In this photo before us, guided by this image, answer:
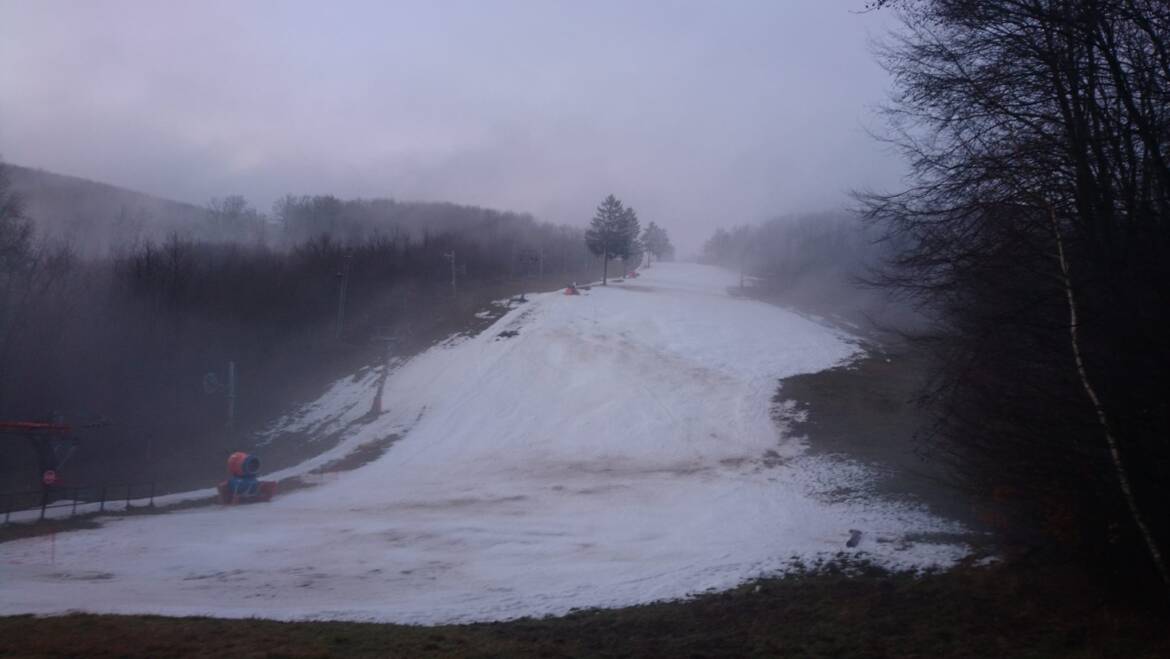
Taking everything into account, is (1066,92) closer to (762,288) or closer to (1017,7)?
(1017,7)

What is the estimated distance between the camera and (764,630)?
1043 centimetres

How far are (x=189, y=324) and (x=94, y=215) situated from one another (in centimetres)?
1299

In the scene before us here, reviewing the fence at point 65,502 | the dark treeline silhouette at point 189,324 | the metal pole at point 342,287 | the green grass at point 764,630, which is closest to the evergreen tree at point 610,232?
the dark treeline silhouette at point 189,324

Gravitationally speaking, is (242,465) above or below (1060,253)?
below

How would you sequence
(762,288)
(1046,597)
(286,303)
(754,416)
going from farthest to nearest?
(762,288) → (286,303) → (754,416) → (1046,597)

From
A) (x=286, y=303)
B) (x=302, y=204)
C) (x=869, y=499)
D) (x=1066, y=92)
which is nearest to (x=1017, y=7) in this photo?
(x=1066, y=92)

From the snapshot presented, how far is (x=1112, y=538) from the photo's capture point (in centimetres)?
862

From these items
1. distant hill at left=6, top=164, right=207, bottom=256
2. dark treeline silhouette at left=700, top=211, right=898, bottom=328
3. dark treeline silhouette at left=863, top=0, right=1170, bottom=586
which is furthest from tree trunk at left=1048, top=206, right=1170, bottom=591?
distant hill at left=6, top=164, right=207, bottom=256

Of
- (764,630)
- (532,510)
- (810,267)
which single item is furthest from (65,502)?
(810,267)

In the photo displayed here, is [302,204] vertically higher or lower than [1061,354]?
higher

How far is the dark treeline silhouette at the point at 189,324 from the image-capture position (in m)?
43.1

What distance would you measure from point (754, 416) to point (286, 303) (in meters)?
40.2

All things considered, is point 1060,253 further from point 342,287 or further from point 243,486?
point 342,287

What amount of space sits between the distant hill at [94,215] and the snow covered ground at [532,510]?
78.5 feet
